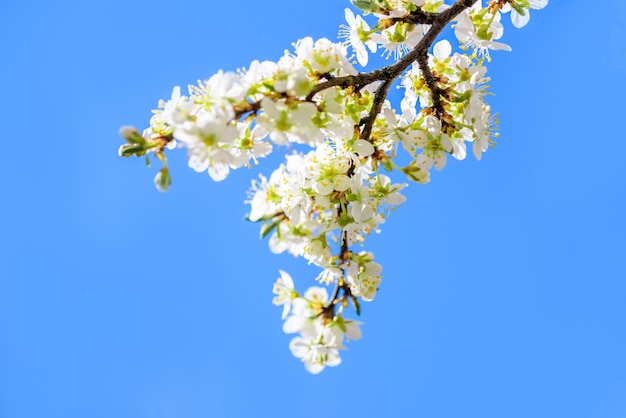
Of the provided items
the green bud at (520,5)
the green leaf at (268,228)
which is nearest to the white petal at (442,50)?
the green bud at (520,5)

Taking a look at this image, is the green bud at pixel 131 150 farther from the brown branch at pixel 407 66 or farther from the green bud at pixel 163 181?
the brown branch at pixel 407 66

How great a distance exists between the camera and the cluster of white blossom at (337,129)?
7.33 ft

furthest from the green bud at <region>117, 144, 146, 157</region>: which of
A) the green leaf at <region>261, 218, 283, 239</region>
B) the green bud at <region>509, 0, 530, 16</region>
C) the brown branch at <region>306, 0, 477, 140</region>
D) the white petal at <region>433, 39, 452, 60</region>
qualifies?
the green bud at <region>509, 0, 530, 16</region>

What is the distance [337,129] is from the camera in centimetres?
249

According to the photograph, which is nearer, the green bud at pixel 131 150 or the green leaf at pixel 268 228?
the green bud at pixel 131 150

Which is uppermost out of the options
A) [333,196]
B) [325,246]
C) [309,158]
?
[309,158]

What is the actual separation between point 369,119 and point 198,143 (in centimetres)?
86

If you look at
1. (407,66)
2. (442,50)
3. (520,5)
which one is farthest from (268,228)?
(520,5)

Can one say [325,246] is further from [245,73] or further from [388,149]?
[245,73]

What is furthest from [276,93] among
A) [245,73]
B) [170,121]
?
[170,121]

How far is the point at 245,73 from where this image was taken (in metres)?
2.42

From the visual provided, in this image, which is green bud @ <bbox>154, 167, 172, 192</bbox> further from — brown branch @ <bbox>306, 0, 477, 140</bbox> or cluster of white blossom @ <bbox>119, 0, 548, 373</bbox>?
brown branch @ <bbox>306, 0, 477, 140</bbox>

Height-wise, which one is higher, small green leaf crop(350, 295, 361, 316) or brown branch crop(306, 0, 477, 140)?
brown branch crop(306, 0, 477, 140)

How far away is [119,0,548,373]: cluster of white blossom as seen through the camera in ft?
7.33
